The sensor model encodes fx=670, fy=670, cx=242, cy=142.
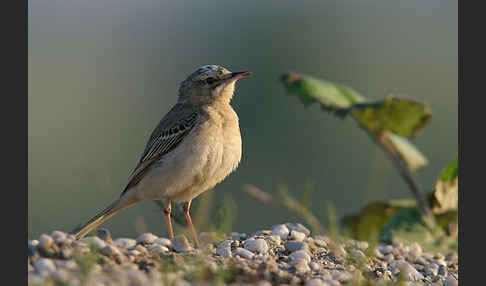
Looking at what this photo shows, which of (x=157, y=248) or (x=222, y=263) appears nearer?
(x=222, y=263)

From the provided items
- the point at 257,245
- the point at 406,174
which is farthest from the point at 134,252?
the point at 406,174

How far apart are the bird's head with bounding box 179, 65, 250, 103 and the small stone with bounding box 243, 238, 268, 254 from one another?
205cm

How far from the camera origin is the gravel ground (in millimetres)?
5027

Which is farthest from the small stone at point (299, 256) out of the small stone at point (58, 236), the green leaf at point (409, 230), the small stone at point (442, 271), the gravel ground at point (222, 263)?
the green leaf at point (409, 230)

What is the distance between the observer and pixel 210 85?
8242 millimetres

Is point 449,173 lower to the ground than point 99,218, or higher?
higher

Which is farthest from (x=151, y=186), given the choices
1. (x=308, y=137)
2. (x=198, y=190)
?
(x=308, y=137)

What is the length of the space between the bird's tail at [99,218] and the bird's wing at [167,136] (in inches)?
7.5

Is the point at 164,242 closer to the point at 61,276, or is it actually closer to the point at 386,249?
the point at 61,276

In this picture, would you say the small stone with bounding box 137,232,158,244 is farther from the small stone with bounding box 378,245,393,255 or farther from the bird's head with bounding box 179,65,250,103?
the small stone with bounding box 378,245,393,255

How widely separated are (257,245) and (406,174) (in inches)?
148

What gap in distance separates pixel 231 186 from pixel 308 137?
5150 millimetres

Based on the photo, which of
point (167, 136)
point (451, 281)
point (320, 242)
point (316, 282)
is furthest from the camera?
point (167, 136)

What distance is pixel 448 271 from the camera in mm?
7883
